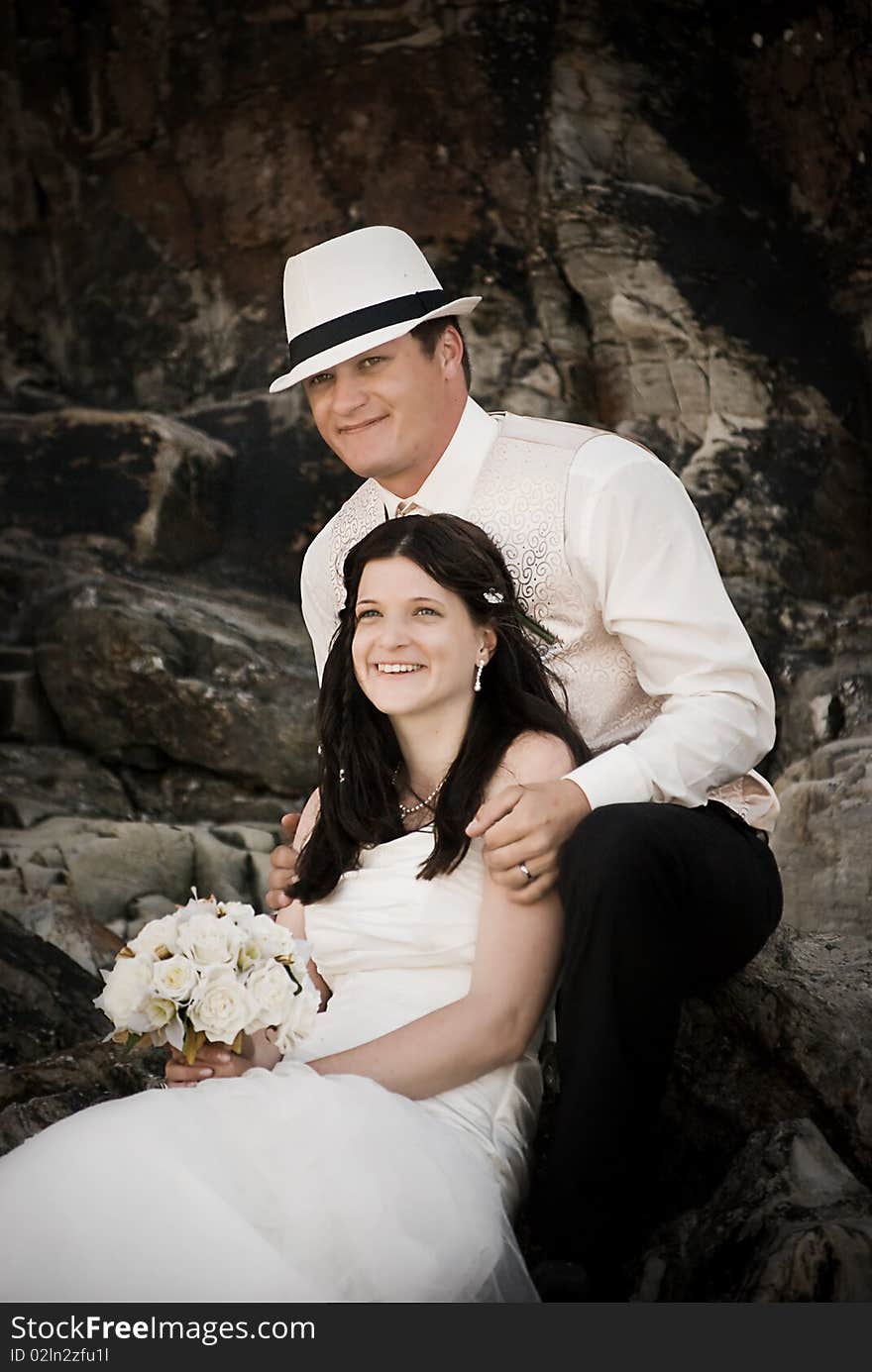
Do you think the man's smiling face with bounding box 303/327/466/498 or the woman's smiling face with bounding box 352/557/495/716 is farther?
the man's smiling face with bounding box 303/327/466/498

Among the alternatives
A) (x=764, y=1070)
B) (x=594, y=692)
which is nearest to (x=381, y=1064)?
(x=764, y=1070)

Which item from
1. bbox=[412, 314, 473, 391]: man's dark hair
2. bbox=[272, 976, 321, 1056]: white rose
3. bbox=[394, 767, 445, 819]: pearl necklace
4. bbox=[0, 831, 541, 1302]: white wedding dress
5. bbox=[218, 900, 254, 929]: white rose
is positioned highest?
bbox=[412, 314, 473, 391]: man's dark hair

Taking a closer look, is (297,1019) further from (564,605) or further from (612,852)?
(564,605)

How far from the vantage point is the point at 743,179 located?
9.12 meters

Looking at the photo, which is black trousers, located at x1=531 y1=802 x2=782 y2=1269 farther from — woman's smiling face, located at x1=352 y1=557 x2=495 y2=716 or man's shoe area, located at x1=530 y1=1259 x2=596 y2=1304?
woman's smiling face, located at x1=352 y1=557 x2=495 y2=716

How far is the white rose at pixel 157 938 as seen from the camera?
334 centimetres

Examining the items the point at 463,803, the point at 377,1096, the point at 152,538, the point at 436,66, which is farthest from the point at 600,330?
the point at 377,1096

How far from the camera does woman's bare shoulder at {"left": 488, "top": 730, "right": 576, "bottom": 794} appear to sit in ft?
12.9

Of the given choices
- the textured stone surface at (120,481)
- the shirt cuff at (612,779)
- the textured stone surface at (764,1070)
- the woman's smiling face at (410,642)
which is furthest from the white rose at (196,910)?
the textured stone surface at (120,481)

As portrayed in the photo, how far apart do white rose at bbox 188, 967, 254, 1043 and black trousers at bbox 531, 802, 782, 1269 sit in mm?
678

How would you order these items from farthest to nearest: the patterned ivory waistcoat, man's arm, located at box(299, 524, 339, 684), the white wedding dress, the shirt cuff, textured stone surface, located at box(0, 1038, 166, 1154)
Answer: man's arm, located at box(299, 524, 339, 684)
the patterned ivory waistcoat
textured stone surface, located at box(0, 1038, 166, 1154)
the shirt cuff
the white wedding dress

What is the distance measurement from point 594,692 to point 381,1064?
1.25 m

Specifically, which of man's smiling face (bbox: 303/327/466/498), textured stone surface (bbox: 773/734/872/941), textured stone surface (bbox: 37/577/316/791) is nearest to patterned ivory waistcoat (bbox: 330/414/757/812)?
man's smiling face (bbox: 303/327/466/498)

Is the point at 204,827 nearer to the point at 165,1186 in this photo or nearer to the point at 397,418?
the point at 397,418
